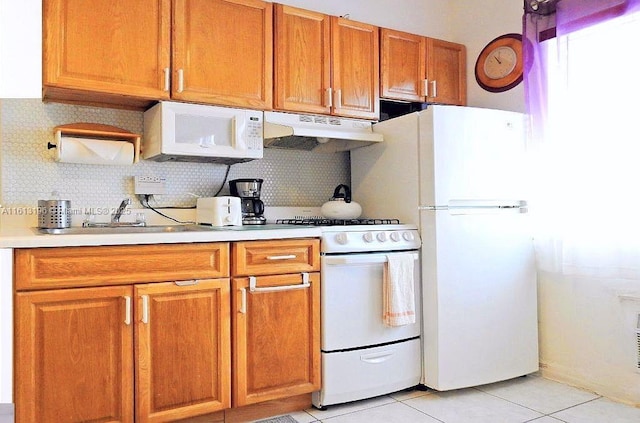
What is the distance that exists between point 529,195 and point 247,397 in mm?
1828

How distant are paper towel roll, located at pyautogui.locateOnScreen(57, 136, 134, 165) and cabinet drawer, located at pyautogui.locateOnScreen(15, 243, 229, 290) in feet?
2.38

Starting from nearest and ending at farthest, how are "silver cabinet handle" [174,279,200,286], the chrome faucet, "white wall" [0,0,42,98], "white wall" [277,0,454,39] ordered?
"white wall" [0,0,42,98] → "silver cabinet handle" [174,279,200,286] → the chrome faucet → "white wall" [277,0,454,39]

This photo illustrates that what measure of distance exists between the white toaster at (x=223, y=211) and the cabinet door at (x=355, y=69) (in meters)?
0.83

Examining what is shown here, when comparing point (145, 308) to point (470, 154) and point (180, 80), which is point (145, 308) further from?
point (470, 154)

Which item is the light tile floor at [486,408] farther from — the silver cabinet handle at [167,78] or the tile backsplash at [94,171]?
the silver cabinet handle at [167,78]

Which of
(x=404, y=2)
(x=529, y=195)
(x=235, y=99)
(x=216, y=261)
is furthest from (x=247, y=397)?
(x=404, y=2)

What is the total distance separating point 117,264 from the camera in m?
1.83

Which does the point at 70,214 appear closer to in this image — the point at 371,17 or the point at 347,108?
the point at 347,108

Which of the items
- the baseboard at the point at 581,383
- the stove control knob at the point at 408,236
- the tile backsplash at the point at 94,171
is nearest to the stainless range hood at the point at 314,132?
the tile backsplash at the point at 94,171

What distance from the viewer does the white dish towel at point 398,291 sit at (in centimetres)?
235

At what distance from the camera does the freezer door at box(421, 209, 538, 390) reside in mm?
2438

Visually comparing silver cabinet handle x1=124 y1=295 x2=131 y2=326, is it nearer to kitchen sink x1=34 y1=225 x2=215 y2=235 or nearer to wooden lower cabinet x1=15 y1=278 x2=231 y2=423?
wooden lower cabinet x1=15 y1=278 x2=231 y2=423

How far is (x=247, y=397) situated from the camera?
209 cm

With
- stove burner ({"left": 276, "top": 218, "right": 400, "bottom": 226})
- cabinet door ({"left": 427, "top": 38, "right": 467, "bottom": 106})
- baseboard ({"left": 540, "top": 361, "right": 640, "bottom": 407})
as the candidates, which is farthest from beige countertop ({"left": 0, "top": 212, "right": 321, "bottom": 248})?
baseboard ({"left": 540, "top": 361, "right": 640, "bottom": 407})
